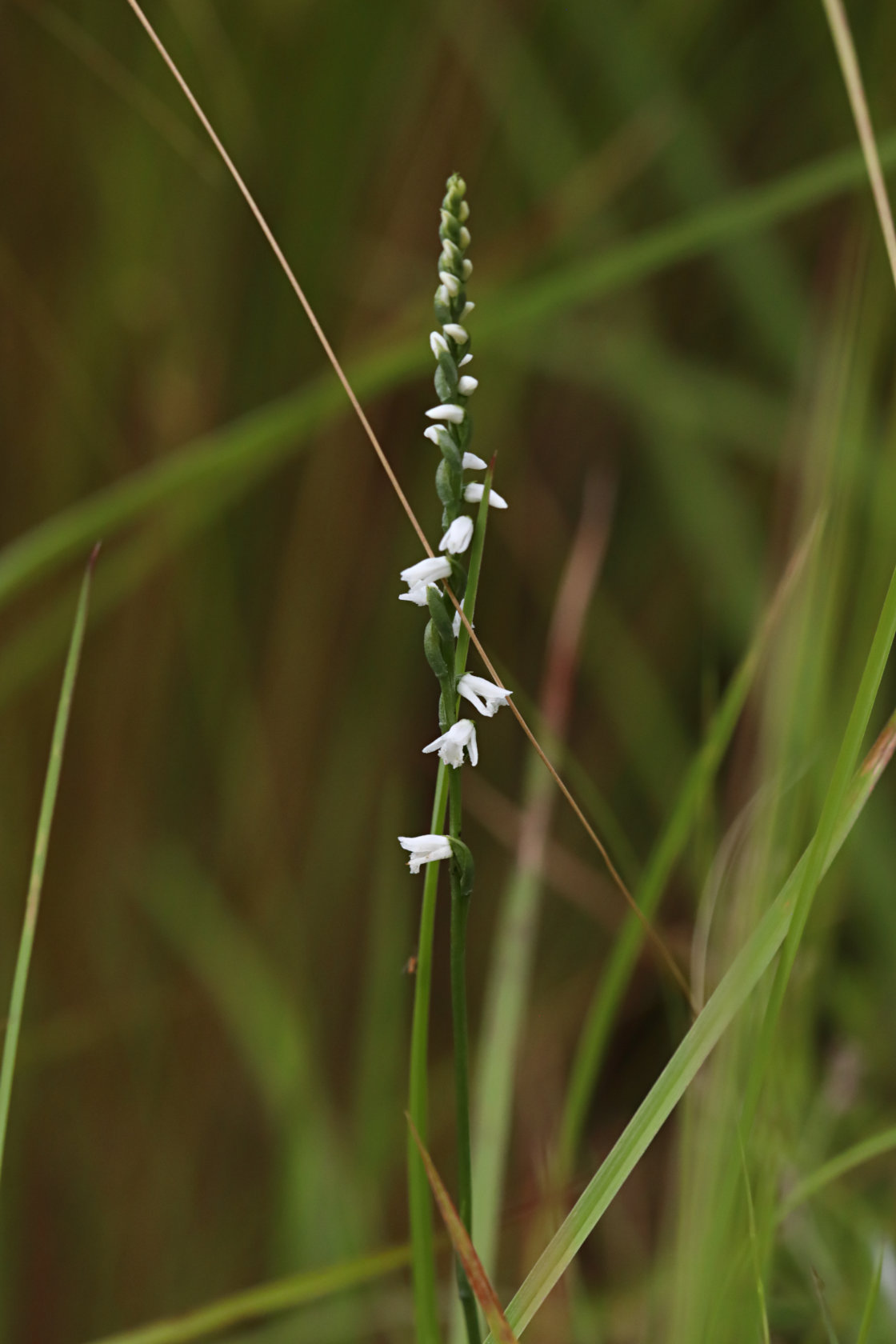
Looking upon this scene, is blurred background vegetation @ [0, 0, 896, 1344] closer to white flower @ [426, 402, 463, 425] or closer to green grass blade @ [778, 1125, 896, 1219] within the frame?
green grass blade @ [778, 1125, 896, 1219]

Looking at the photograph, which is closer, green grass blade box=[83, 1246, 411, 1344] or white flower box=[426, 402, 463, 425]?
white flower box=[426, 402, 463, 425]

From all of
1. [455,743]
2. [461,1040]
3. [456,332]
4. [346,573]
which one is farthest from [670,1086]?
[346,573]

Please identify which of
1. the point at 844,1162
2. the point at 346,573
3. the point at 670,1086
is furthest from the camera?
the point at 346,573

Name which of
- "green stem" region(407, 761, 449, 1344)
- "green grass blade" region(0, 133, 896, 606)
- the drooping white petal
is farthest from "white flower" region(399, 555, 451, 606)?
"green grass blade" region(0, 133, 896, 606)

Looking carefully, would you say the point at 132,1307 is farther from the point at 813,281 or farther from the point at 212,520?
the point at 813,281

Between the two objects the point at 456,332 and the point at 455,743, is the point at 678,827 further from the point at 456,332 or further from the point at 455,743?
the point at 456,332

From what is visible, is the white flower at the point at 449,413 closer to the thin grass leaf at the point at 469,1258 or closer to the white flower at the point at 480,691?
the white flower at the point at 480,691

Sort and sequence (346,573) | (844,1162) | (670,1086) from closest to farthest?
(670,1086) → (844,1162) → (346,573)
